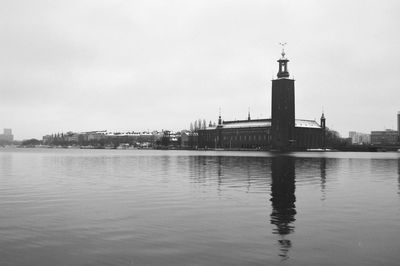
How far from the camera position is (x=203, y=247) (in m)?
10.8

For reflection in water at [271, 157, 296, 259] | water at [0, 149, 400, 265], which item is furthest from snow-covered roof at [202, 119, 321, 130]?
water at [0, 149, 400, 265]

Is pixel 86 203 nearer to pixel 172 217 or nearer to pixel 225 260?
pixel 172 217

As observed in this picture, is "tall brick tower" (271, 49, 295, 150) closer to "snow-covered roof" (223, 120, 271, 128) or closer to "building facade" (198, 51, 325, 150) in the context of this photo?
"building facade" (198, 51, 325, 150)

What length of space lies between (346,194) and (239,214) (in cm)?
789

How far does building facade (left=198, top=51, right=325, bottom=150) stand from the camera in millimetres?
151125

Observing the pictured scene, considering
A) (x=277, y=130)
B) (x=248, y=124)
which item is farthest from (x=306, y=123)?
(x=277, y=130)

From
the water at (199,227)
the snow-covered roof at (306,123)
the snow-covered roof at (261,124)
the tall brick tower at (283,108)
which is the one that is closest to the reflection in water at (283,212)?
the water at (199,227)

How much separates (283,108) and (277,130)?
721cm

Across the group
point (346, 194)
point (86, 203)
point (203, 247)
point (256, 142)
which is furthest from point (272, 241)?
point (256, 142)

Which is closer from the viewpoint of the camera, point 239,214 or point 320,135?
point 239,214

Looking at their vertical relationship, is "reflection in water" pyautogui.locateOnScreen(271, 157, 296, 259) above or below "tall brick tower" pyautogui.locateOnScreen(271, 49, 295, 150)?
below

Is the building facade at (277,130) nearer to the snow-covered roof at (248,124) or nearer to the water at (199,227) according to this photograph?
the snow-covered roof at (248,124)

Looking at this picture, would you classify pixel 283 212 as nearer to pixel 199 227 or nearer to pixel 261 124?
pixel 199 227

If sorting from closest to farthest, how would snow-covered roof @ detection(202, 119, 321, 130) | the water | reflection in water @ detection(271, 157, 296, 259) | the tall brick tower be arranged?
the water < reflection in water @ detection(271, 157, 296, 259) < the tall brick tower < snow-covered roof @ detection(202, 119, 321, 130)
